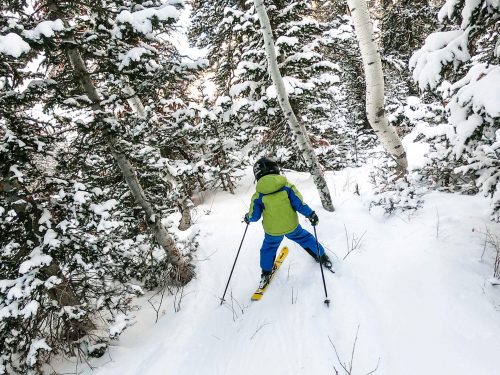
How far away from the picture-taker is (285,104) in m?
6.91

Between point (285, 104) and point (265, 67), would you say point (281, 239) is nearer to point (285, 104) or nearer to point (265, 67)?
point (285, 104)

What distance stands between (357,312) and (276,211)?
6.55 ft

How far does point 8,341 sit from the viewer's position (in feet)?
16.7

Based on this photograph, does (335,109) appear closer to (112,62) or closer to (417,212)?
(417,212)

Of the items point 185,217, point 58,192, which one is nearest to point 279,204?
point 58,192

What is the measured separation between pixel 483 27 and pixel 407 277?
3.27 meters

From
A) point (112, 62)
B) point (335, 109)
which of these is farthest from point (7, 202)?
point (335, 109)

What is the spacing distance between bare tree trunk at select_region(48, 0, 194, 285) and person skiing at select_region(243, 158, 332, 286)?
2346mm

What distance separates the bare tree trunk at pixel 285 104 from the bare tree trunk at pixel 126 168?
3.57m

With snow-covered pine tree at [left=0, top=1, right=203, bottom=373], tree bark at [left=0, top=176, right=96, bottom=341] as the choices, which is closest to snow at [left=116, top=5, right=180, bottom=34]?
snow-covered pine tree at [left=0, top=1, right=203, bottom=373]

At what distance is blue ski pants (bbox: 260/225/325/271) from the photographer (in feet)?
17.8

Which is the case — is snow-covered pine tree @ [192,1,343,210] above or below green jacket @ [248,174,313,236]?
above

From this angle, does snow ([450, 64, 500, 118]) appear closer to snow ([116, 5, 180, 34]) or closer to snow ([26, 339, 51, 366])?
snow ([116, 5, 180, 34])

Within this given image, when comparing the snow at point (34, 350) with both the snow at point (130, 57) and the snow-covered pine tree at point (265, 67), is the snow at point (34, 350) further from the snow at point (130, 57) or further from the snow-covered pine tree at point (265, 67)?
the snow-covered pine tree at point (265, 67)
